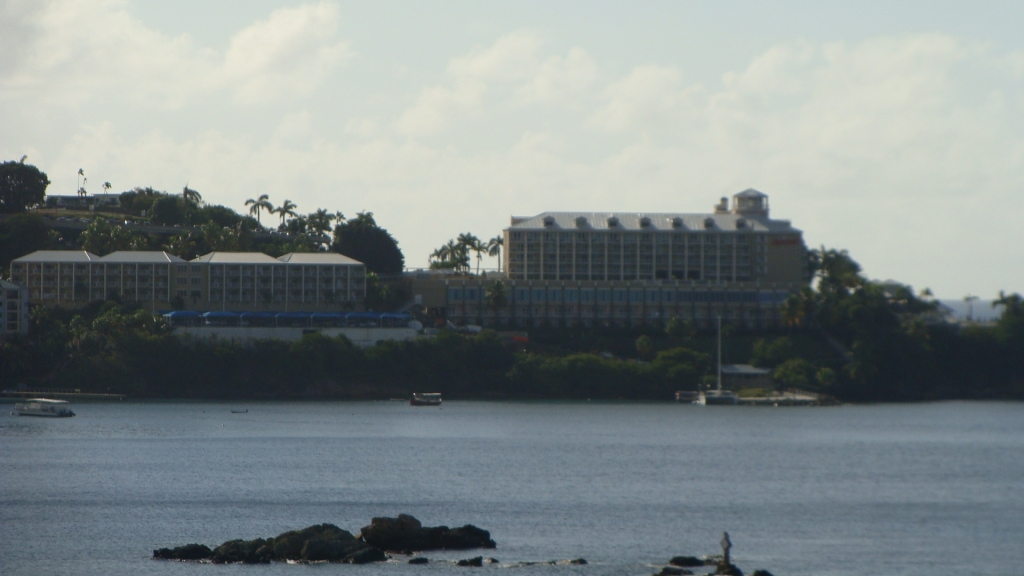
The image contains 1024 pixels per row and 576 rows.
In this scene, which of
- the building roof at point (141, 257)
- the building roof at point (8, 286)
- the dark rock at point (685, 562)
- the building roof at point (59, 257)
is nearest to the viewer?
the dark rock at point (685, 562)

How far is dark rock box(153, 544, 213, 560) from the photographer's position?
2299 inches

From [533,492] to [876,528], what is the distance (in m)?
20.5

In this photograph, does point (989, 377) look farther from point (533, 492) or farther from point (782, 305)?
point (533, 492)

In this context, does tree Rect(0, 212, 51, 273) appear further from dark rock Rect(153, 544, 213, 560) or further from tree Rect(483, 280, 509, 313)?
dark rock Rect(153, 544, 213, 560)

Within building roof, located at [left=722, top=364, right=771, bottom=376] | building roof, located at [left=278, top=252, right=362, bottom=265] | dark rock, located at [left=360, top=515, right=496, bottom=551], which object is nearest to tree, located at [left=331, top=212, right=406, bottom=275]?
building roof, located at [left=278, top=252, right=362, bottom=265]

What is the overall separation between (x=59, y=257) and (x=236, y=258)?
21.9 meters

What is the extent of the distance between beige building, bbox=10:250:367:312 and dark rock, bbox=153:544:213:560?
393 feet

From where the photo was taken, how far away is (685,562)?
188ft

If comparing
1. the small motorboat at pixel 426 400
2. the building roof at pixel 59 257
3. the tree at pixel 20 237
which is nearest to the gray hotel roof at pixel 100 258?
the building roof at pixel 59 257

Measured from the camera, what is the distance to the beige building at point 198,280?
17362 centimetres

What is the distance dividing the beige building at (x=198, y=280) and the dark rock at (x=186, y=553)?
11970 centimetres

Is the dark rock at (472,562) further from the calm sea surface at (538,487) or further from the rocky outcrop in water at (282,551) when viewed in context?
the rocky outcrop in water at (282,551)

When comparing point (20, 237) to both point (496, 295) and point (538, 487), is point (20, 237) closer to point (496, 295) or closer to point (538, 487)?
point (496, 295)

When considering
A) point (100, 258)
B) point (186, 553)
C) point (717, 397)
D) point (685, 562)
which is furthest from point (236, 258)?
point (685, 562)
